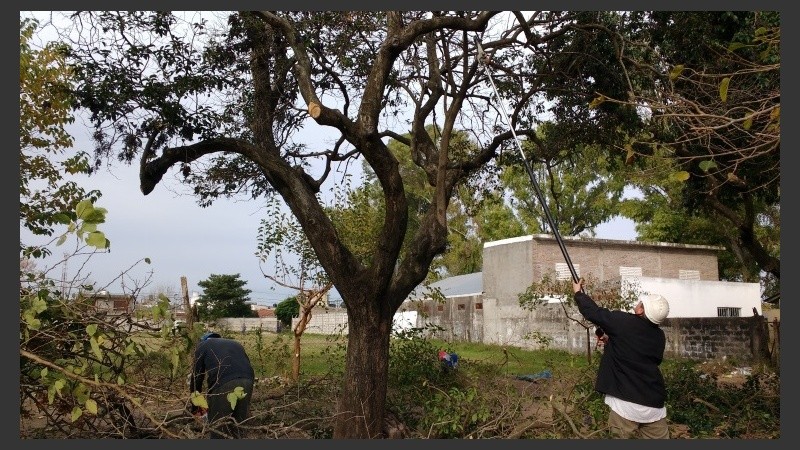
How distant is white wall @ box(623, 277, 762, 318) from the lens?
2576 cm

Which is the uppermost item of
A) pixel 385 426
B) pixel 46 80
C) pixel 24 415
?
pixel 46 80

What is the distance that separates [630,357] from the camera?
20.0 feet

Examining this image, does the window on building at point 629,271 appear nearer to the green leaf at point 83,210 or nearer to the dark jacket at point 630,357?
the dark jacket at point 630,357

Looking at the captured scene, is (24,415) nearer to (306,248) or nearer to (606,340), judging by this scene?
(606,340)

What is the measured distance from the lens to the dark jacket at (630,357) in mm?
6082

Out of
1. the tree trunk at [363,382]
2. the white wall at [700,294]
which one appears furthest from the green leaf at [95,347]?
the white wall at [700,294]

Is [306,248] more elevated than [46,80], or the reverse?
[46,80]

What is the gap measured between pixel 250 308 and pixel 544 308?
17626 millimetres

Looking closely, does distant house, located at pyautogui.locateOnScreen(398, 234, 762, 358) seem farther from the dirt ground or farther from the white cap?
the white cap

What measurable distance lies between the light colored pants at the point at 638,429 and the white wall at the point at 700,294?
1962 cm

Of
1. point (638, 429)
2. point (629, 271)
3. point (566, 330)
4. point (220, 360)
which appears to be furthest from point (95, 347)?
point (629, 271)

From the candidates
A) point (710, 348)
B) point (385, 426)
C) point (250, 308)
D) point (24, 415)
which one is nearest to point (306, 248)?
point (385, 426)

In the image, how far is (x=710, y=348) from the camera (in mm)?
20312

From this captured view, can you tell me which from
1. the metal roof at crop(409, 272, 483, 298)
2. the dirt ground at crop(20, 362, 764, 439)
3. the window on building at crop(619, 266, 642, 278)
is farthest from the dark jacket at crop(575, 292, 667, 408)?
the metal roof at crop(409, 272, 483, 298)
